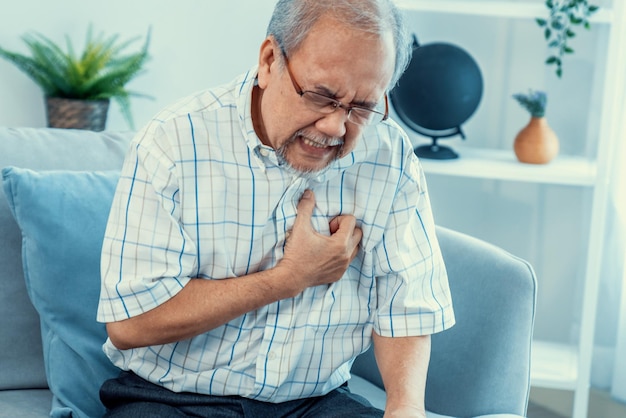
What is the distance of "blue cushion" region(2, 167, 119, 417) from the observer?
1.57 metres

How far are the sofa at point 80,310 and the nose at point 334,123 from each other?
49 cm

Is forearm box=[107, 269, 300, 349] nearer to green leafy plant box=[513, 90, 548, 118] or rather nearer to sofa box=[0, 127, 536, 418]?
sofa box=[0, 127, 536, 418]

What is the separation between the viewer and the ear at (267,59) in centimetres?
134

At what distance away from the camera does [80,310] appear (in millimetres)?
1589

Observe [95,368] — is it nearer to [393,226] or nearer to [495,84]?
[393,226]

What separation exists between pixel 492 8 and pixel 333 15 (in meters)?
1.28

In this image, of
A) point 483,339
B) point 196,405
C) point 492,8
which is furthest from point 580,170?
point 196,405

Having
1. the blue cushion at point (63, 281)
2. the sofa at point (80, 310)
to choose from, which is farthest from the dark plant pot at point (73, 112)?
the blue cushion at point (63, 281)

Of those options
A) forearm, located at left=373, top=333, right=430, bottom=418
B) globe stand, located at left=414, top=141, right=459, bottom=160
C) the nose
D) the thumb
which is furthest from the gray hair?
globe stand, located at left=414, top=141, right=459, bottom=160

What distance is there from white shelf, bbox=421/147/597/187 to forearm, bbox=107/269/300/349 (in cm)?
118

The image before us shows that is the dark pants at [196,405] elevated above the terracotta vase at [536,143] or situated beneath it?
situated beneath

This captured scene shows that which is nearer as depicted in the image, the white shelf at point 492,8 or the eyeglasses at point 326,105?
the eyeglasses at point 326,105

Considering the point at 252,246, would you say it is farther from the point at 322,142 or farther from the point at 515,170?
the point at 515,170

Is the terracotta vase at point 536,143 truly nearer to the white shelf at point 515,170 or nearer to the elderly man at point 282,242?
the white shelf at point 515,170
